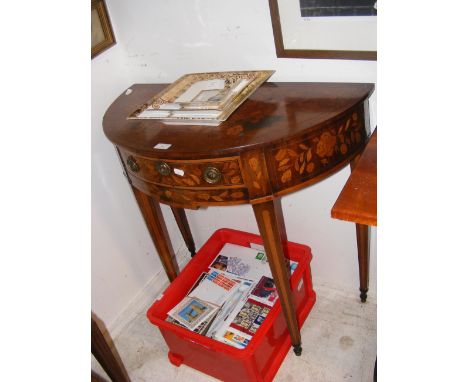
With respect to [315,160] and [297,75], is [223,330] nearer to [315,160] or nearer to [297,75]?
[315,160]

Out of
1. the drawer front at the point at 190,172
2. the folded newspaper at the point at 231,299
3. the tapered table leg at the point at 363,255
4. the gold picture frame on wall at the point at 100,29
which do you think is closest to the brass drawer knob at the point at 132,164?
the drawer front at the point at 190,172

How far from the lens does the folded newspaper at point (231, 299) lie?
4.61ft

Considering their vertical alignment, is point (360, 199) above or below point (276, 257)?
above

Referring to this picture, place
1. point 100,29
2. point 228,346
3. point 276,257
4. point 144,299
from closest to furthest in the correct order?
point 276,257 → point 228,346 → point 100,29 → point 144,299

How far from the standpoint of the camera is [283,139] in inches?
38.4

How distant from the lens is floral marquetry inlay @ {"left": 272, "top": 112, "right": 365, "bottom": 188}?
3.31 ft

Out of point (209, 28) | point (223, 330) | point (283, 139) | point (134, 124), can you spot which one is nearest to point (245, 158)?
point (283, 139)

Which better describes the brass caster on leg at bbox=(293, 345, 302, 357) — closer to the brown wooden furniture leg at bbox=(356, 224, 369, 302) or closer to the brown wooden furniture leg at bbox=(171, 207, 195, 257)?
the brown wooden furniture leg at bbox=(356, 224, 369, 302)

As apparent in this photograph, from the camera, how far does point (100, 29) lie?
1442 mm

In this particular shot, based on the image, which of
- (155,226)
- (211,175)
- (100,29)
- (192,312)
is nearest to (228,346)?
(192,312)

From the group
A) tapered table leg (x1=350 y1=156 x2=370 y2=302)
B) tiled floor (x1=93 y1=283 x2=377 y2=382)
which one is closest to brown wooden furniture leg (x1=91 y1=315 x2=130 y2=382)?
tiled floor (x1=93 y1=283 x2=377 y2=382)

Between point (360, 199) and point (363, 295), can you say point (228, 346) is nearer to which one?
point (363, 295)

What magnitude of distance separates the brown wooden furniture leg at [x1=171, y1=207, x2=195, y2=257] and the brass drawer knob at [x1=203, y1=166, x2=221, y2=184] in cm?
82
